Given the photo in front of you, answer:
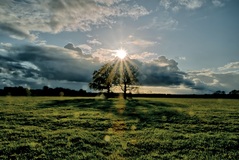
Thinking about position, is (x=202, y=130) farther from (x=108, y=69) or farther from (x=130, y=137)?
(x=108, y=69)

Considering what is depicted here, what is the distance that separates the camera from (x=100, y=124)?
73.8 ft

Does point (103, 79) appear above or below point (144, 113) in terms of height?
above

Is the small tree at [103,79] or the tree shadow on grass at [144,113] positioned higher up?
the small tree at [103,79]

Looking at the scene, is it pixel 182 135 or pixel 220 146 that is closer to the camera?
pixel 220 146

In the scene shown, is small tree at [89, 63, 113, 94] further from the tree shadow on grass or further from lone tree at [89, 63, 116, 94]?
the tree shadow on grass

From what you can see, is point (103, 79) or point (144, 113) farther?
point (103, 79)

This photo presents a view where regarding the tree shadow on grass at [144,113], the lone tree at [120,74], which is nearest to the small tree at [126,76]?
the lone tree at [120,74]

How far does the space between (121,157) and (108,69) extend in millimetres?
83870

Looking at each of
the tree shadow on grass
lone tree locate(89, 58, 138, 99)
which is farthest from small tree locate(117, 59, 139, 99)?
the tree shadow on grass

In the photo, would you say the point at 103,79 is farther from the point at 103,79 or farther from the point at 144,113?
the point at 144,113

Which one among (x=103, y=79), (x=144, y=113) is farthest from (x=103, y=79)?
(x=144, y=113)

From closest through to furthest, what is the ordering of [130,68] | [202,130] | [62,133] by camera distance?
[62,133] → [202,130] → [130,68]

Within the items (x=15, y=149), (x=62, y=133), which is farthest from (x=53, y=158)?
(x=62, y=133)

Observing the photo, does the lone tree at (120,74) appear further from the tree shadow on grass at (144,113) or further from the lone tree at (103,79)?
the tree shadow on grass at (144,113)
